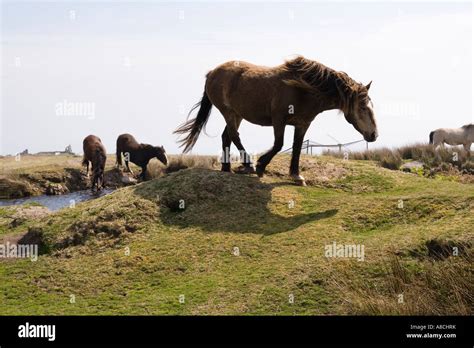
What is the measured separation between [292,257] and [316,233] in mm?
1054

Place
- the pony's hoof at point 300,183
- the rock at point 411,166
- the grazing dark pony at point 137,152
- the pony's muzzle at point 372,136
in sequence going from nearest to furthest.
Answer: the pony's muzzle at point 372,136
the pony's hoof at point 300,183
the rock at point 411,166
the grazing dark pony at point 137,152

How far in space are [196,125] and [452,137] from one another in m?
20.1

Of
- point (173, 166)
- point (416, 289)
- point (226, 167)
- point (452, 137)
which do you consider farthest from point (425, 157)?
point (416, 289)

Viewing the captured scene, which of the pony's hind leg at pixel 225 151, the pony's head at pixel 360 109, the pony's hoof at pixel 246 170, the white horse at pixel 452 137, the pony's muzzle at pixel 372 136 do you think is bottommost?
the white horse at pixel 452 137

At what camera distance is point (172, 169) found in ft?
90.6

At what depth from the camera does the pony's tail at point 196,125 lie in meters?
15.5

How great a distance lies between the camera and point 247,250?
407 inches

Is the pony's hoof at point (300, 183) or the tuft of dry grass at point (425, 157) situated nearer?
the pony's hoof at point (300, 183)

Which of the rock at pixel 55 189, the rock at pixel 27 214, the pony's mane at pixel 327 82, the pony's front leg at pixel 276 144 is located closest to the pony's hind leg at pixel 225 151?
the pony's front leg at pixel 276 144

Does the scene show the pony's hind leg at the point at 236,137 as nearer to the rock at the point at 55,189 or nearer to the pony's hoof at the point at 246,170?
the pony's hoof at the point at 246,170

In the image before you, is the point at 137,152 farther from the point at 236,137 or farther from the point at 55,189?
the point at 236,137

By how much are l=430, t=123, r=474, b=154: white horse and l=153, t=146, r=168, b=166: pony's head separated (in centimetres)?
1362

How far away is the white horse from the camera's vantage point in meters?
31.7

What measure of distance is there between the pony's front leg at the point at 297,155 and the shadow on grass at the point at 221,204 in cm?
65
